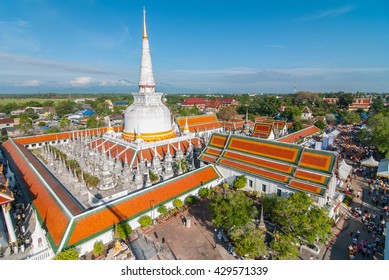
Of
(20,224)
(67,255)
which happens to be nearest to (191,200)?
(67,255)

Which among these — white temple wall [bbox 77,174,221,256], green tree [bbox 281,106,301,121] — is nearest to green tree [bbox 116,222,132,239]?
white temple wall [bbox 77,174,221,256]

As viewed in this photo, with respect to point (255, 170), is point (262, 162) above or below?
above

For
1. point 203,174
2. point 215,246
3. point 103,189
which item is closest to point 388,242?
point 215,246

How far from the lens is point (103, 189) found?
77.0ft

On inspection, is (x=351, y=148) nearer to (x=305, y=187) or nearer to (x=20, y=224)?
(x=305, y=187)

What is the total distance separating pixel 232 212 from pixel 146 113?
22024mm

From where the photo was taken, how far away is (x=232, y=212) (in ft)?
51.8

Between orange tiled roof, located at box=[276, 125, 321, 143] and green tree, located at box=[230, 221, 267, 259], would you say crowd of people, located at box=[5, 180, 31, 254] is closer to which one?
green tree, located at box=[230, 221, 267, 259]

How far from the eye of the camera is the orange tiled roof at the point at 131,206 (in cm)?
1545

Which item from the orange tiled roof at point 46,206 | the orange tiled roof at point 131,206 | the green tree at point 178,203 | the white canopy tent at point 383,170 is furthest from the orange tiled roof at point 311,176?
the orange tiled roof at point 46,206

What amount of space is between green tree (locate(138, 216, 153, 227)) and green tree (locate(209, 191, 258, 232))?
5421mm

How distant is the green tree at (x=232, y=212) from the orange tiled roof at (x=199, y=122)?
3284 cm

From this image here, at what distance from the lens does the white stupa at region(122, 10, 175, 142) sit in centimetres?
3284

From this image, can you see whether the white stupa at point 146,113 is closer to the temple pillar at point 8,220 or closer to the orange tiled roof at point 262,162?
the orange tiled roof at point 262,162
